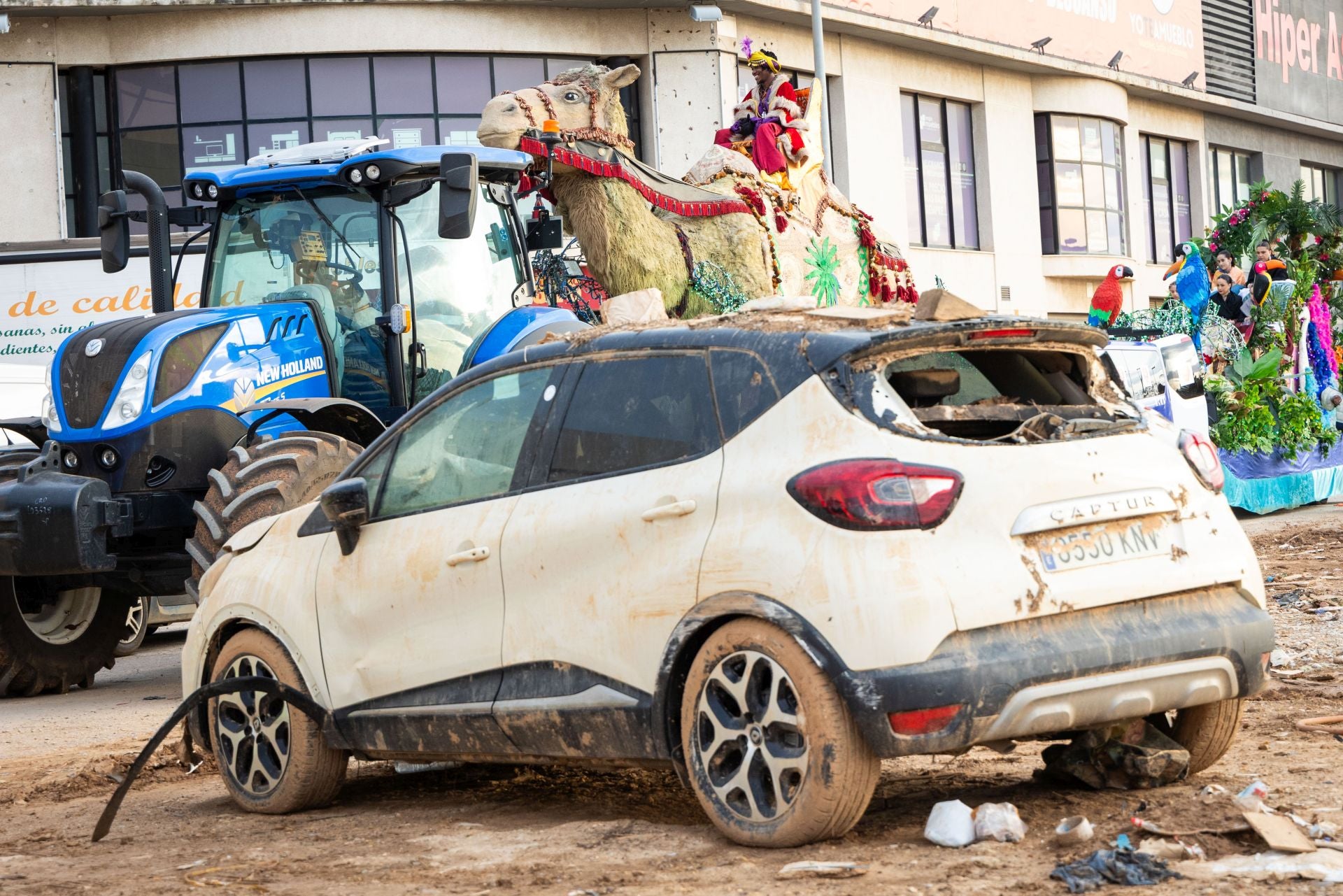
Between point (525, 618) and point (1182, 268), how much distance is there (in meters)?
16.5

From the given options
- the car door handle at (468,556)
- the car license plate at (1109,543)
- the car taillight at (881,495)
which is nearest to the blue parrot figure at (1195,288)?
the car license plate at (1109,543)

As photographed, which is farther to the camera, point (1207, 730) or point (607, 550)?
point (1207, 730)

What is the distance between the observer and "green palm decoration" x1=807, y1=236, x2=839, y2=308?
52.7 feet

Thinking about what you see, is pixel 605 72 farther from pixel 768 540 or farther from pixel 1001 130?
pixel 1001 130

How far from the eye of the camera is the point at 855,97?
1201 inches

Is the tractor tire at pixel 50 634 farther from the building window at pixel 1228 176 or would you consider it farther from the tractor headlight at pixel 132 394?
the building window at pixel 1228 176

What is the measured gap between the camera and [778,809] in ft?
16.7

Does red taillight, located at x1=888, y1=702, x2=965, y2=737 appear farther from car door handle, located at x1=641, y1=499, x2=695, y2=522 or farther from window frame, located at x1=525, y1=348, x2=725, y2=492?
window frame, located at x1=525, y1=348, x2=725, y2=492

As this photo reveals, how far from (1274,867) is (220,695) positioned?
386 centimetres

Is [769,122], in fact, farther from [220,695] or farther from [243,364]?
[220,695]

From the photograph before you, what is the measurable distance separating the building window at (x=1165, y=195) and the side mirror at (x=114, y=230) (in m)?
31.3

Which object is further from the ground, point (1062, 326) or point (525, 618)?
point (1062, 326)

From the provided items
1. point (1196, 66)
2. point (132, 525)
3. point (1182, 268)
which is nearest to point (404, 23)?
point (1182, 268)

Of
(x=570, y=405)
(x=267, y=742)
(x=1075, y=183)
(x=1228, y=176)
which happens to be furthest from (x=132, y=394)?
(x=1228, y=176)
